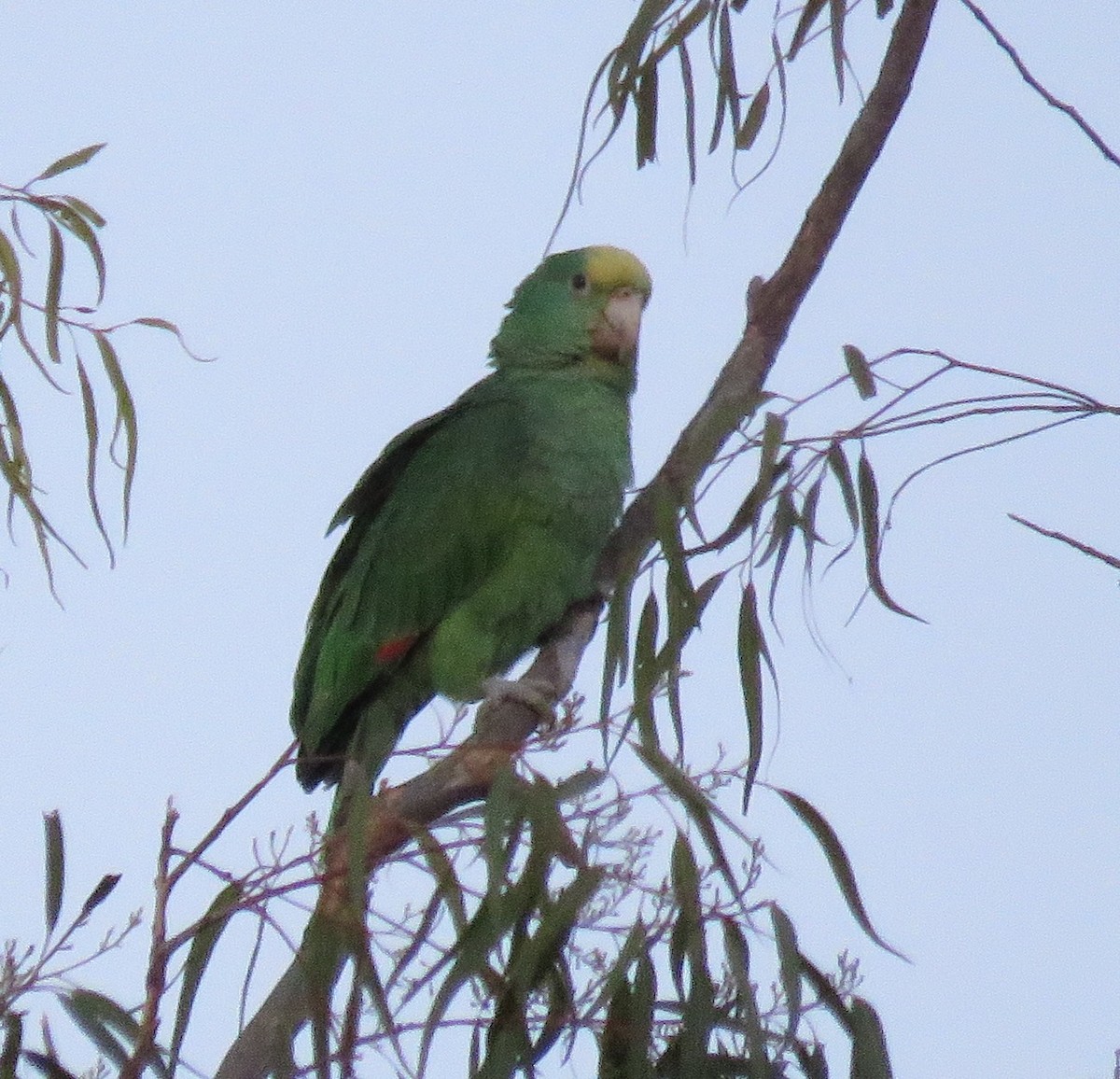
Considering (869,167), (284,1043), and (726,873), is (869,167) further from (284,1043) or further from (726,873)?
(284,1043)

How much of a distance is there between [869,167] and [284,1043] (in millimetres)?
1263

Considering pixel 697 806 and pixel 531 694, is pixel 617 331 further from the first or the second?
pixel 697 806

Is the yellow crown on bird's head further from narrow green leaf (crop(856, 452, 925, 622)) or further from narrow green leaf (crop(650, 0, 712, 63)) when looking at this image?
narrow green leaf (crop(856, 452, 925, 622))

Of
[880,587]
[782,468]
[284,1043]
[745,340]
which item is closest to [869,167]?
[745,340]

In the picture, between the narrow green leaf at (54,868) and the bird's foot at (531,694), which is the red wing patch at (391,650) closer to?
the bird's foot at (531,694)

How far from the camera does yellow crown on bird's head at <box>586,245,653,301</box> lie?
9.50ft

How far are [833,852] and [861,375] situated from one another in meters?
0.45

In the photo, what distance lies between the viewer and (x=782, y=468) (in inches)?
72.6

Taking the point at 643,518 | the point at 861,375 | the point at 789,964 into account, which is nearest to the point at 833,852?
the point at 789,964

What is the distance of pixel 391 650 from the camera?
109 inches

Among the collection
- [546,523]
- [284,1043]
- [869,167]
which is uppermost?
[869,167]

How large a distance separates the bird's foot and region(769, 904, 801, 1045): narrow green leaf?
0.54 meters

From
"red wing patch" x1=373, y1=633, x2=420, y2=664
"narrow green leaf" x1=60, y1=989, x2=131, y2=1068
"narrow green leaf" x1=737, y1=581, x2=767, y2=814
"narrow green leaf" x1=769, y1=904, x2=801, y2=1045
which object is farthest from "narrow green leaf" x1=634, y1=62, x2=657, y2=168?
"narrow green leaf" x1=60, y1=989, x2=131, y2=1068

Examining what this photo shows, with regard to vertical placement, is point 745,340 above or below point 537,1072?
above
